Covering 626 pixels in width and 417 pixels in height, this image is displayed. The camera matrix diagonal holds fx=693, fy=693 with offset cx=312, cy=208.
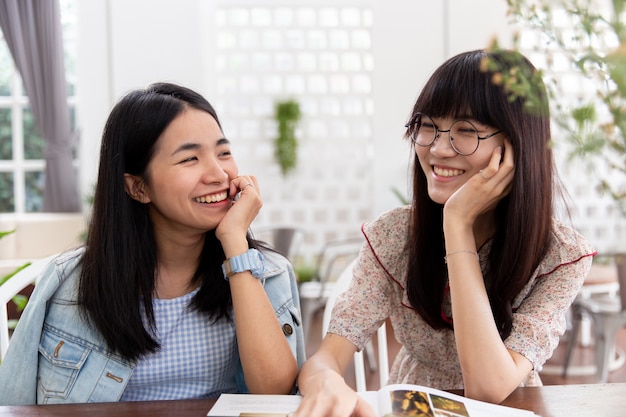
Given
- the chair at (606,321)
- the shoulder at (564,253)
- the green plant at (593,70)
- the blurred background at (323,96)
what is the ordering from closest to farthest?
the green plant at (593,70), the shoulder at (564,253), the chair at (606,321), the blurred background at (323,96)

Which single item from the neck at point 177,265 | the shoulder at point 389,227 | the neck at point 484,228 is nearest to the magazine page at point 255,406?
the neck at point 177,265

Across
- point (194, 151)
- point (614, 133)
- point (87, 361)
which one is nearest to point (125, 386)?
point (87, 361)

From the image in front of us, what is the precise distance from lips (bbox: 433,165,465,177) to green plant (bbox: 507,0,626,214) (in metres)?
0.64

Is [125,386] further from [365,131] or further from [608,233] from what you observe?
[608,233]

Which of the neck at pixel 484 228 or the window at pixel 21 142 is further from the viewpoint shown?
the window at pixel 21 142

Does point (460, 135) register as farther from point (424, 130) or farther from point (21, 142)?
point (21, 142)

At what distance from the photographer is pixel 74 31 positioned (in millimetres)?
6156

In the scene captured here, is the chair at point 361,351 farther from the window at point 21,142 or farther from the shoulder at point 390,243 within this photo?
the window at point 21,142

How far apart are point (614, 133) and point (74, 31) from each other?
20.2 feet

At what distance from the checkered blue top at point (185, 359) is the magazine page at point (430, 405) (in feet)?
1.41

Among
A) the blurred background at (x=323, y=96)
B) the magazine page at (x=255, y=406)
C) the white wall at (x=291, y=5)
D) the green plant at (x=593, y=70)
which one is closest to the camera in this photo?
the green plant at (x=593, y=70)

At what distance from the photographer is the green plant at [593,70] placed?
68 cm

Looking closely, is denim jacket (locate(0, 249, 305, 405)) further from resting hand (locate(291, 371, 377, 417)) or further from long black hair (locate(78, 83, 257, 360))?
resting hand (locate(291, 371, 377, 417))

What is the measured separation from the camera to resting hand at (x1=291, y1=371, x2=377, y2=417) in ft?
3.49
